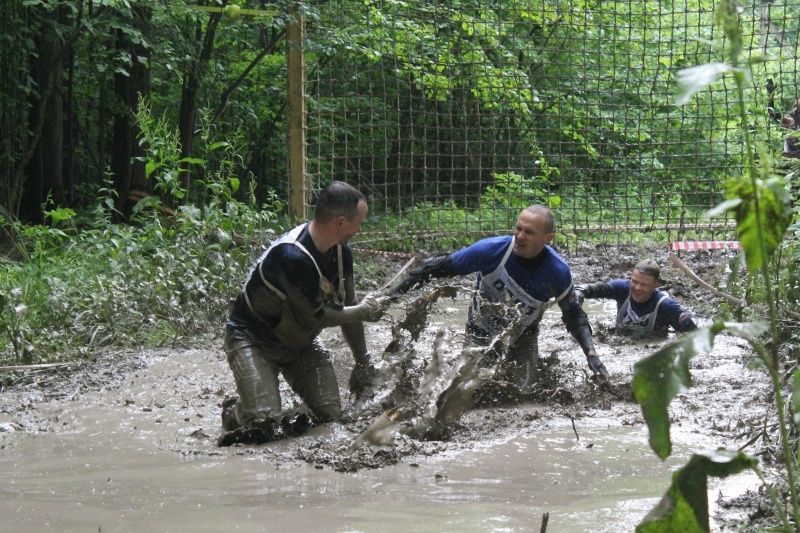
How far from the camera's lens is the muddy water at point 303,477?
3625 millimetres

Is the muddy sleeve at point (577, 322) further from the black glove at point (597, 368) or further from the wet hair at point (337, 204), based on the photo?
the wet hair at point (337, 204)

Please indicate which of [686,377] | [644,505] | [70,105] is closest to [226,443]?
[644,505]

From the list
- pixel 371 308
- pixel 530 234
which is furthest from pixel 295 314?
pixel 530 234

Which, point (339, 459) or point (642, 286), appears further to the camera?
point (642, 286)

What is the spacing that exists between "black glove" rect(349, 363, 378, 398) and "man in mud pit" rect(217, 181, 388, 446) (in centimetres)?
22

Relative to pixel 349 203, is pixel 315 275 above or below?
below

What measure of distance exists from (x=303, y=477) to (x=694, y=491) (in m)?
2.55

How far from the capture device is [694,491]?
1973 millimetres

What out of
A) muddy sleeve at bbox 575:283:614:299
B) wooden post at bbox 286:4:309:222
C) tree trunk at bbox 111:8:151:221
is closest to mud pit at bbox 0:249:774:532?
muddy sleeve at bbox 575:283:614:299

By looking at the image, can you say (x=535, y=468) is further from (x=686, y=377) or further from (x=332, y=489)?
(x=686, y=377)

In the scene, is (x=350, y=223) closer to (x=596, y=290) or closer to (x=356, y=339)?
(x=356, y=339)

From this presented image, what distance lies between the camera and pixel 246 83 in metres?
16.4

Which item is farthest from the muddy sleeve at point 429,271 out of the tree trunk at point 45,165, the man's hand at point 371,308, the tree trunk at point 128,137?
the tree trunk at point 45,165

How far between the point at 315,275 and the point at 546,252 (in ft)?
5.97
